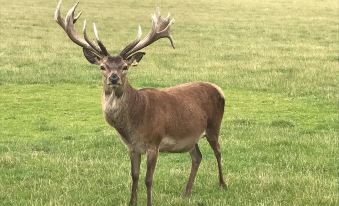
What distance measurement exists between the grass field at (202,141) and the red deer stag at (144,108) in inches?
34.7

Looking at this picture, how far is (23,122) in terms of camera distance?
46.7ft

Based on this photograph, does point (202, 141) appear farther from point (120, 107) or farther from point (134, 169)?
point (120, 107)

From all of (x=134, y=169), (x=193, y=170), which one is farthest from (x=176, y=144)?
(x=193, y=170)

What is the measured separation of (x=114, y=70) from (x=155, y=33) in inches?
50.4

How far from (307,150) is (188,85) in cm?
348

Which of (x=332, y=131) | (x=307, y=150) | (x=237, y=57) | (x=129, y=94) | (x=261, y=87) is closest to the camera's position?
(x=129, y=94)

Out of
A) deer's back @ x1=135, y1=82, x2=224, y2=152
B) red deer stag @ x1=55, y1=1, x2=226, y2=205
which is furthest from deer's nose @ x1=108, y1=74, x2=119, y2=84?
deer's back @ x1=135, y1=82, x2=224, y2=152

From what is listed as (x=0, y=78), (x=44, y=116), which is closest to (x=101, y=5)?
(x=0, y=78)

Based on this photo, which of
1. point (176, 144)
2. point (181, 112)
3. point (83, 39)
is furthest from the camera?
point (181, 112)

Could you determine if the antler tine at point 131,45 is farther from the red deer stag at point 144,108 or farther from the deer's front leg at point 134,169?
the deer's front leg at point 134,169

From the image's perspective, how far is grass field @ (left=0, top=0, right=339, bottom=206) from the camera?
8.76 m

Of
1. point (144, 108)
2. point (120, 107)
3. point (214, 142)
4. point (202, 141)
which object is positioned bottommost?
point (202, 141)

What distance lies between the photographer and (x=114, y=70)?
7.11m

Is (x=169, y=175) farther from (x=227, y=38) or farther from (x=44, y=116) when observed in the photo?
(x=227, y=38)
